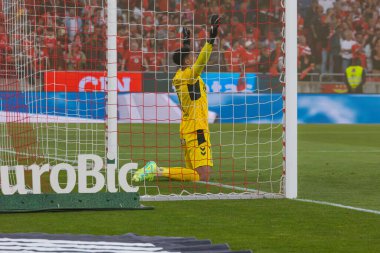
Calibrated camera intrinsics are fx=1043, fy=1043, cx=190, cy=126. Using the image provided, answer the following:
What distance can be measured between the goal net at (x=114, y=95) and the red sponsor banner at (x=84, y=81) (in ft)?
0.10

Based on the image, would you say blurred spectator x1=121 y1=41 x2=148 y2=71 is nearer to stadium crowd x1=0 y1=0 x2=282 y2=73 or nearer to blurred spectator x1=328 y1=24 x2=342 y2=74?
stadium crowd x1=0 y1=0 x2=282 y2=73

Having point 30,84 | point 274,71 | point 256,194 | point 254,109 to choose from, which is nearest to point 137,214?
point 256,194

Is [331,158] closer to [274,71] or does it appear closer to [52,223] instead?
[52,223]

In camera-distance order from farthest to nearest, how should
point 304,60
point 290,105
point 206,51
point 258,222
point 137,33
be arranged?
point 304,60 → point 137,33 → point 206,51 → point 290,105 → point 258,222

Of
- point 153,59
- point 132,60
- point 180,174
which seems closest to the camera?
point 180,174

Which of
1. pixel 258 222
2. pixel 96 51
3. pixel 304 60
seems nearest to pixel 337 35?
pixel 304 60

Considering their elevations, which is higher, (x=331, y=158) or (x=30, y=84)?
(x=30, y=84)

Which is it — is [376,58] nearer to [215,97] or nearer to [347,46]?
[347,46]

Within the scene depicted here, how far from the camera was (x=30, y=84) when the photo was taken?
17.9m

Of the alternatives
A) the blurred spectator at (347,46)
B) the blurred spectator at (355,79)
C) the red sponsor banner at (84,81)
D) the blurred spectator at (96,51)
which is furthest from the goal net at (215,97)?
the blurred spectator at (347,46)

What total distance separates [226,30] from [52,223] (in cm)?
1903

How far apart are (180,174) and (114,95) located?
212cm

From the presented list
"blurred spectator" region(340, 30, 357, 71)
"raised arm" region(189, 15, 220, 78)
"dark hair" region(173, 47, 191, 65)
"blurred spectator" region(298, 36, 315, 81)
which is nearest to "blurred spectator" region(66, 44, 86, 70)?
"dark hair" region(173, 47, 191, 65)

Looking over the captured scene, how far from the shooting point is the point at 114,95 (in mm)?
14773
